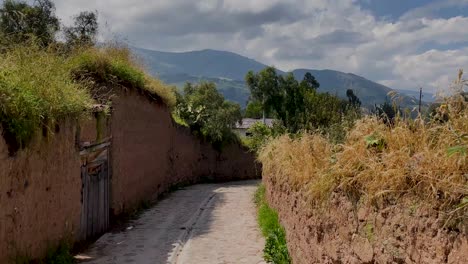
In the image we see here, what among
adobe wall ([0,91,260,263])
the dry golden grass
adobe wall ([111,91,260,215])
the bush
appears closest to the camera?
the dry golden grass

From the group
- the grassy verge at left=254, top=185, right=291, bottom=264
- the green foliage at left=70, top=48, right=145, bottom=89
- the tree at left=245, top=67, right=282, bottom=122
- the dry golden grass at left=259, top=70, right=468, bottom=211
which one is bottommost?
the grassy verge at left=254, top=185, right=291, bottom=264

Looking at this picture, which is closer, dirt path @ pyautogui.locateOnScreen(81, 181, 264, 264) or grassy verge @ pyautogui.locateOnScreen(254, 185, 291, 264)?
grassy verge @ pyautogui.locateOnScreen(254, 185, 291, 264)

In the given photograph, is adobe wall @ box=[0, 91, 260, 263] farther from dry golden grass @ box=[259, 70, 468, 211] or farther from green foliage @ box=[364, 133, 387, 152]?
green foliage @ box=[364, 133, 387, 152]

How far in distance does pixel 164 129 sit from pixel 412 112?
14886mm

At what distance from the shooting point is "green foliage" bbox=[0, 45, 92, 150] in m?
6.42

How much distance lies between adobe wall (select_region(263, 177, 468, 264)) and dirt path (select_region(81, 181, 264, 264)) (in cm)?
269

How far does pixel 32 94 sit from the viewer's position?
22.9 feet

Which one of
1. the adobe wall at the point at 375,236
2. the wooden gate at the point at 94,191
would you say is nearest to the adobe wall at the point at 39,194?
the wooden gate at the point at 94,191

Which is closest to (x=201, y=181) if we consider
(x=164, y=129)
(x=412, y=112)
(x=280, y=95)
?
(x=164, y=129)

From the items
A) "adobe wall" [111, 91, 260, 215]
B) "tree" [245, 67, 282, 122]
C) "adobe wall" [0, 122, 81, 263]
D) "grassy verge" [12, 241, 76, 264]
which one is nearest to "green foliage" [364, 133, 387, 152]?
"adobe wall" [0, 122, 81, 263]

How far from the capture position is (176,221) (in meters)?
12.7

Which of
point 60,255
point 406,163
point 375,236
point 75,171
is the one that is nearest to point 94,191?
point 75,171

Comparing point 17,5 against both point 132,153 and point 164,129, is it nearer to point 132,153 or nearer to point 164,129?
point 164,129

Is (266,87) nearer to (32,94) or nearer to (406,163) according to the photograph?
(32,94)
